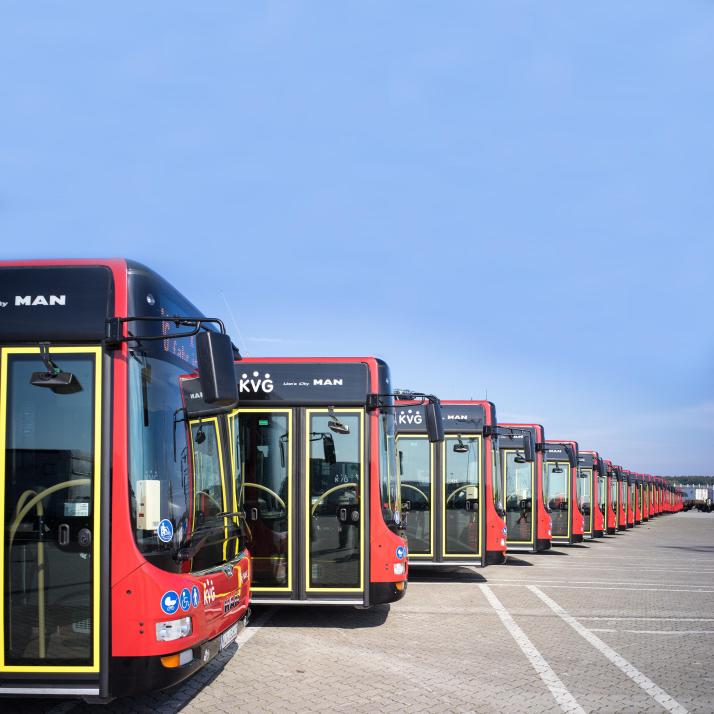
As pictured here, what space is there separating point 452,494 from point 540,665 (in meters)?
6.23

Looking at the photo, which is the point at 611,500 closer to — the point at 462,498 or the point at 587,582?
the point at 587,582

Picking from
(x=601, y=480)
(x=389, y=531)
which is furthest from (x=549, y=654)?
(x=601, y=480)

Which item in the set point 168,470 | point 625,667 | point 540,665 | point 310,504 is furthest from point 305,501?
point 168,470

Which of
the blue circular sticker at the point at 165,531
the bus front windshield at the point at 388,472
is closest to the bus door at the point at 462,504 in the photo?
the bus front windshield at the point at 388,472

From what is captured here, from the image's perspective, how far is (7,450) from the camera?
570cm

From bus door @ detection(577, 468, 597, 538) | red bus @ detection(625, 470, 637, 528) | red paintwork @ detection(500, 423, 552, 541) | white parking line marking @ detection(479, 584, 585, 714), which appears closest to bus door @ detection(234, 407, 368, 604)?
white parking line marking @ detection(479, 584, 585, 714)

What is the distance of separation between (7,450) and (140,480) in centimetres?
93

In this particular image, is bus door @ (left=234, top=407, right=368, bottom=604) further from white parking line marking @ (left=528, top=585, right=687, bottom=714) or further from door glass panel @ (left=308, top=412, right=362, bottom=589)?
white parking line marking @ (left=528, top=585, right=687, bottom=714)

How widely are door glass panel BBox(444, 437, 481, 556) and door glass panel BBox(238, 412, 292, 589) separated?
4.93 metres

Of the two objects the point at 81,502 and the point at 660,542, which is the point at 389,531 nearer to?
the point at 81,502

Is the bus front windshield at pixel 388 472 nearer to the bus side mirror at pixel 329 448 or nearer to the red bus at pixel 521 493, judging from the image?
the bus side mirror at pixel 329 448

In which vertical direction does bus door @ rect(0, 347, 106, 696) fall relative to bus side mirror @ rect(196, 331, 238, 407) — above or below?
below

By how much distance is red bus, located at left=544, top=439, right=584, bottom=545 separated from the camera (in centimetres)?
2103

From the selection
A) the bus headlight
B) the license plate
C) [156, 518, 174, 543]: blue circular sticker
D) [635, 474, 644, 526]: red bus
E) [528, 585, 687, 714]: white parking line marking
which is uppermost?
[156, 518, 174, 543]: blue circular sticker
